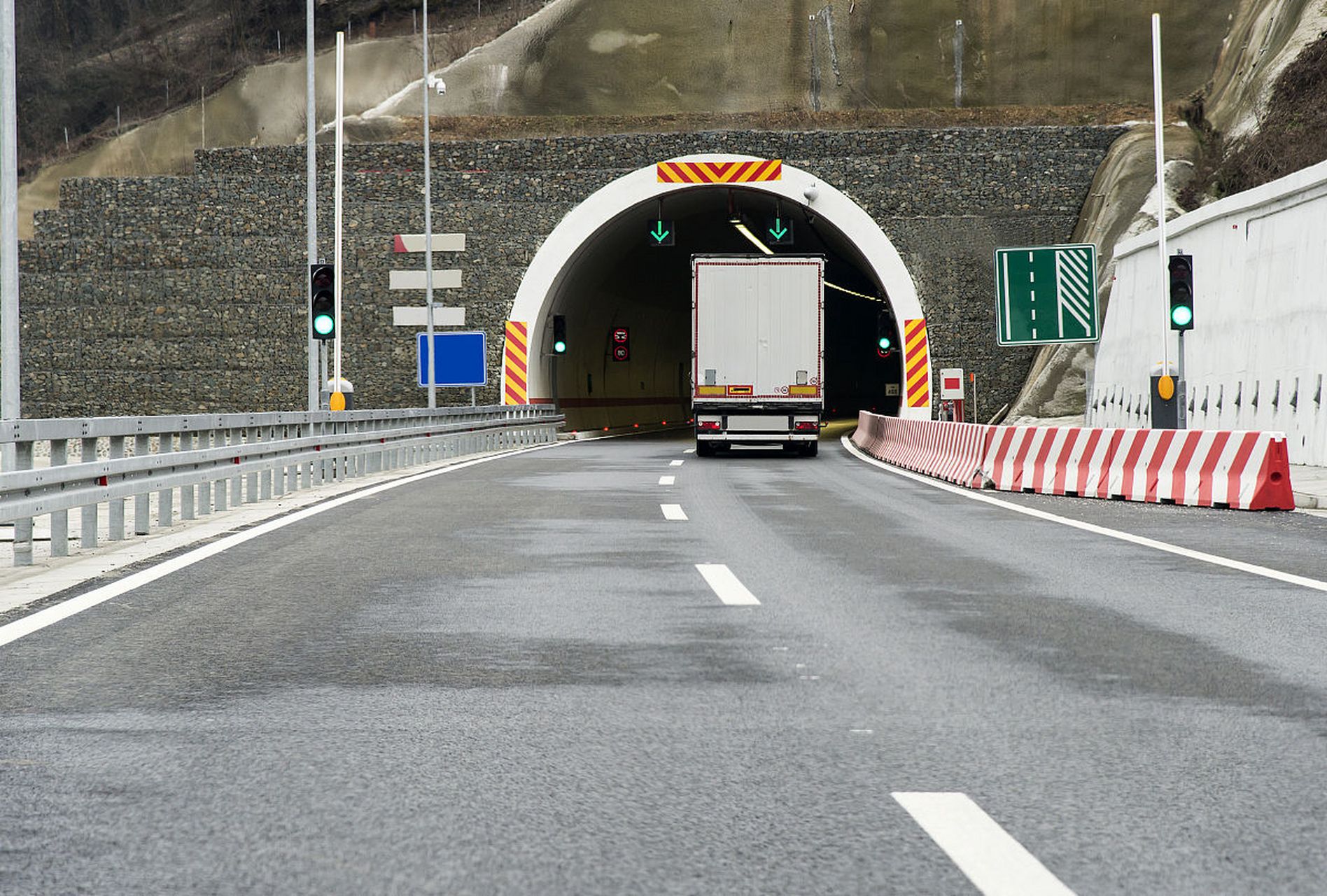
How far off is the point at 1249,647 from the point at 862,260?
39118 millimetres

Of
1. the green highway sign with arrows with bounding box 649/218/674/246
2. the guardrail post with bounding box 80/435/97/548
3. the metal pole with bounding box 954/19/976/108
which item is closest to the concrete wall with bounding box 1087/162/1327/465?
the green highway sign with arrows with bounding box 649/218/674/246

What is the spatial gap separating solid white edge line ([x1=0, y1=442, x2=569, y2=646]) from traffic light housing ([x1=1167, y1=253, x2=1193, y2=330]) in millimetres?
11844

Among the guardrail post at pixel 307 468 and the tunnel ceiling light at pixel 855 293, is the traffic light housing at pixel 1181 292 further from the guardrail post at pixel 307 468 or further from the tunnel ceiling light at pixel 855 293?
the tunnel ceiling light at pixel 855 293

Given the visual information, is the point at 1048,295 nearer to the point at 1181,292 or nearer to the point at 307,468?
the point at 1181,292

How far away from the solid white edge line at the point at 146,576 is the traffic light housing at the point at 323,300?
22.5ft

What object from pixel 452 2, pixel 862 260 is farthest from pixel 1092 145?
pixel 452 2

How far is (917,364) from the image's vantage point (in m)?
42.4

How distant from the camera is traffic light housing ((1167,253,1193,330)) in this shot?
22891 mm

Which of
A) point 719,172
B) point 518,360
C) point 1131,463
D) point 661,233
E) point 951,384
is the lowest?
→ point 1131,463

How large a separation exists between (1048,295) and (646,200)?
55.2ft

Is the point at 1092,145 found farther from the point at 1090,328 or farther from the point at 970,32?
the point at 1090,328

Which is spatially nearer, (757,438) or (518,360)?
(757,438)

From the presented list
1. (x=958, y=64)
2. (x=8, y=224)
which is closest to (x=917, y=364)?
(x=958, y=64)

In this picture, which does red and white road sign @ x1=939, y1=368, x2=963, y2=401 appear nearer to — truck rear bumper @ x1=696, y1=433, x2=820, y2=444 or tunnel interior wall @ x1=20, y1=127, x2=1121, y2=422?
tunnel interior wall @ x1=20, y1=127, x2=1121, y2=422
